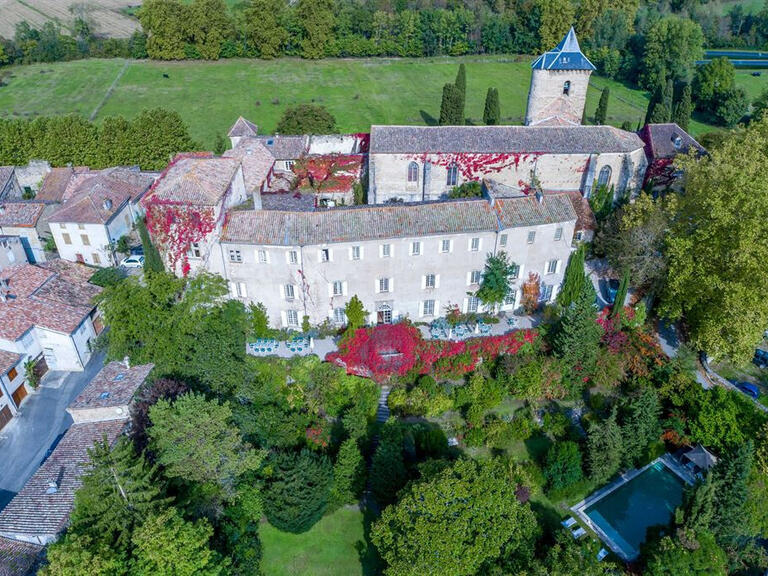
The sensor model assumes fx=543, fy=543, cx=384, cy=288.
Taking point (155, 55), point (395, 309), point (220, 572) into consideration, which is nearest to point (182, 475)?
point (220, 572)

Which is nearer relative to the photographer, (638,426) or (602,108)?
(638,426)

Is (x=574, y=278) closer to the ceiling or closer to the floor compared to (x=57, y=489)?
closer to the ceiling

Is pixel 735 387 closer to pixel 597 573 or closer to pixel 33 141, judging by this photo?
pixel 597 573

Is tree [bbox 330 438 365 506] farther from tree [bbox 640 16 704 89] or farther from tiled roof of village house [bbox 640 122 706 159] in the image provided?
tree [bbox 640 16 704 89]

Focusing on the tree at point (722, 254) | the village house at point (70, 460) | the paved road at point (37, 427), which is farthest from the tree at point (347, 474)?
the tree at point (722, 254)

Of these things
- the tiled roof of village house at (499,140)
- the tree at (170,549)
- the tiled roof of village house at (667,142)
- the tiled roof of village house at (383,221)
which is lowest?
the tree at (170,549)

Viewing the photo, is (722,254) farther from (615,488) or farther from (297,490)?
(297,490)

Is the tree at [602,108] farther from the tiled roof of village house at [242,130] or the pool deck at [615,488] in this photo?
the pool deck at [615,488]

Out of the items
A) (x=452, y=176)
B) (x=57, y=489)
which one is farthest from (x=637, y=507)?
(x=57, y=489)
